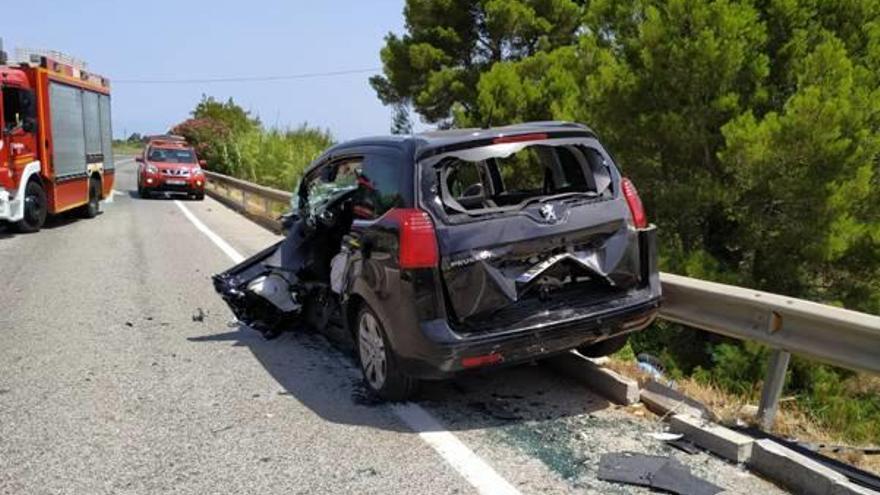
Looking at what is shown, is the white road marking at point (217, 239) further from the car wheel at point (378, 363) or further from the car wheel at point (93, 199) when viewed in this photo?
the car wheel at point (378, 363)

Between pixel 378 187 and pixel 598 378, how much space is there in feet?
6.20

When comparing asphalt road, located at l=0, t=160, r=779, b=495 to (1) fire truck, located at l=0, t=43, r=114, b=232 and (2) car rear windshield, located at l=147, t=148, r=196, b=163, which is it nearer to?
(1) fire truck, located at l=0, t=43, r=114, b=232

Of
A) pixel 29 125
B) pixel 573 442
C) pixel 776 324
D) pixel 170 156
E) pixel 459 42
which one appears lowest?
pixel 573 442

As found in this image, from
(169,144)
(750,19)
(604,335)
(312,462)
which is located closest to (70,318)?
(312,462)

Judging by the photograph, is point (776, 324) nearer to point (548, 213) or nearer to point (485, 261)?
point (548, 213)

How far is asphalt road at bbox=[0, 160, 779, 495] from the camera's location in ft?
13.5

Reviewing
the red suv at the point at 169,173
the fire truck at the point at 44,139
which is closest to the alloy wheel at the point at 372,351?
the fire truck at the point at 44,139

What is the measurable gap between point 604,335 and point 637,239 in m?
0.65

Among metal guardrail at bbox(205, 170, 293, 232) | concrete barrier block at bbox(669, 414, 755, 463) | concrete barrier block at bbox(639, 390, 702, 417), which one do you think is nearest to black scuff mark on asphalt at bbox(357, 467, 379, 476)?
Answer: concrete barrier block at bbox(669, 414, 755, 463)

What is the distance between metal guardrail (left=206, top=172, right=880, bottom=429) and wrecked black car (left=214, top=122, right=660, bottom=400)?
0.33m

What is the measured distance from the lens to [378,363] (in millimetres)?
5289

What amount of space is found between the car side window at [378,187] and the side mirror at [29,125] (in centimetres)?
1133

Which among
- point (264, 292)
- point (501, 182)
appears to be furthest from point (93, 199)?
point (501, 182)

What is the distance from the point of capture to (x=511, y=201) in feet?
19.4
